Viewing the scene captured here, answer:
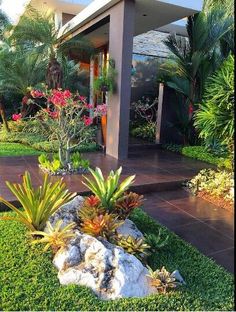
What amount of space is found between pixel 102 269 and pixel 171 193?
2.99 m

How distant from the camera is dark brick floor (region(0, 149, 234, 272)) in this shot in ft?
12.4

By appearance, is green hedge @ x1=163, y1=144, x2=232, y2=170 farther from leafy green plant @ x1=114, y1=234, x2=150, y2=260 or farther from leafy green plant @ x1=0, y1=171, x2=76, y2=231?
leafy green plant @ x1=0, y1=171, x2=76, y2=231

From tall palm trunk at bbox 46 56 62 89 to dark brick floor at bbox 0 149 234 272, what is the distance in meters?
2.63

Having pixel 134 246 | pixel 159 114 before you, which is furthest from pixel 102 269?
pixel 159 114

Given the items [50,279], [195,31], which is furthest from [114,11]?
[50,279]

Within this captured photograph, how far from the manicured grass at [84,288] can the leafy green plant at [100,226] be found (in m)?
0.49

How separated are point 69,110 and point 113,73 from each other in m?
2.11

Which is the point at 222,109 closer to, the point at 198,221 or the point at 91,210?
the point at 198,221

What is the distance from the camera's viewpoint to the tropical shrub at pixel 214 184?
5174 millimetres

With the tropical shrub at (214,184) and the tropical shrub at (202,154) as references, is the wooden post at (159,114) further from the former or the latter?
the tropical shrub at (214,184)

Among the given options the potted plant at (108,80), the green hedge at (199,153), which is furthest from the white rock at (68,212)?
the potted plant at (108,80)

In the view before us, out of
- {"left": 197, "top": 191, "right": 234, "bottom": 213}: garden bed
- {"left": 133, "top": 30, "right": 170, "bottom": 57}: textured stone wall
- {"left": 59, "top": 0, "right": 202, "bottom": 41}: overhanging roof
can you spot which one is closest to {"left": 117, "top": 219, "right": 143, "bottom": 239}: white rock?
{"left": 197, "top": 191, "right": 234, "bottom": 213}: garden bed

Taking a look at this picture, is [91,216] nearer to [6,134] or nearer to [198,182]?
[198,182]

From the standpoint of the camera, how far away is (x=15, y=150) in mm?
8078
